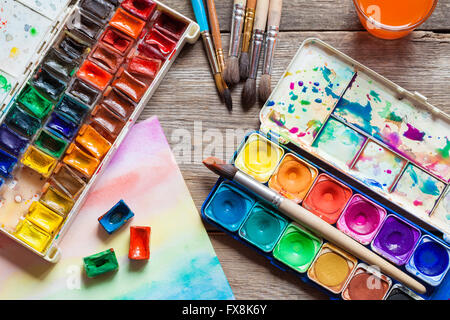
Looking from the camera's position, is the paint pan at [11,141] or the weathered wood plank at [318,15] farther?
the weathered wood plank at [318,15]

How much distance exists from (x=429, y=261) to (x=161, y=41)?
3.30ft

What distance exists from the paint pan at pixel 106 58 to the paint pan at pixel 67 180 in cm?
31

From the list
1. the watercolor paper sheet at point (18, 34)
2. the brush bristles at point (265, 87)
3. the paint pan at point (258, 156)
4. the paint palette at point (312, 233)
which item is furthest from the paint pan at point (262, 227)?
the watercolor paper sheet at point (18, 34)

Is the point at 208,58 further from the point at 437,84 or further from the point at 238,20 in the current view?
the point at 437,84

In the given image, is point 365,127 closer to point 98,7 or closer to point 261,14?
point 261,14

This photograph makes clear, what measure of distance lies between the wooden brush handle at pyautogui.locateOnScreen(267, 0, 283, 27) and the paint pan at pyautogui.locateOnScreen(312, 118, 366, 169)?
0.33m

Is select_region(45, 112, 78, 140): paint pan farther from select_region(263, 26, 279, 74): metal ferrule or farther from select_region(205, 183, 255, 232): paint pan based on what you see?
select_region(263, 26, 279, 74): metal ferrule

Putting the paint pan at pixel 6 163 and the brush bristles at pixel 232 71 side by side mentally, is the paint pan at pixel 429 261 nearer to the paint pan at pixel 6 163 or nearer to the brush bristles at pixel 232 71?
the brush bristles at pixel 232 71

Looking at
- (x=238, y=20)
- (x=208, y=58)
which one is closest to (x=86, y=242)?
(x=208, y=58)

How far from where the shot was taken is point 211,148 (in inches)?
54.7

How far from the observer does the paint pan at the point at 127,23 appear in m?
1.30

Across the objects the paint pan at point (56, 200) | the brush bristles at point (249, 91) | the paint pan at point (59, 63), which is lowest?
the paint pan at point (56, 200)

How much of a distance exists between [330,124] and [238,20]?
1.35 ft

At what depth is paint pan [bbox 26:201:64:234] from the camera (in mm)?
1291
